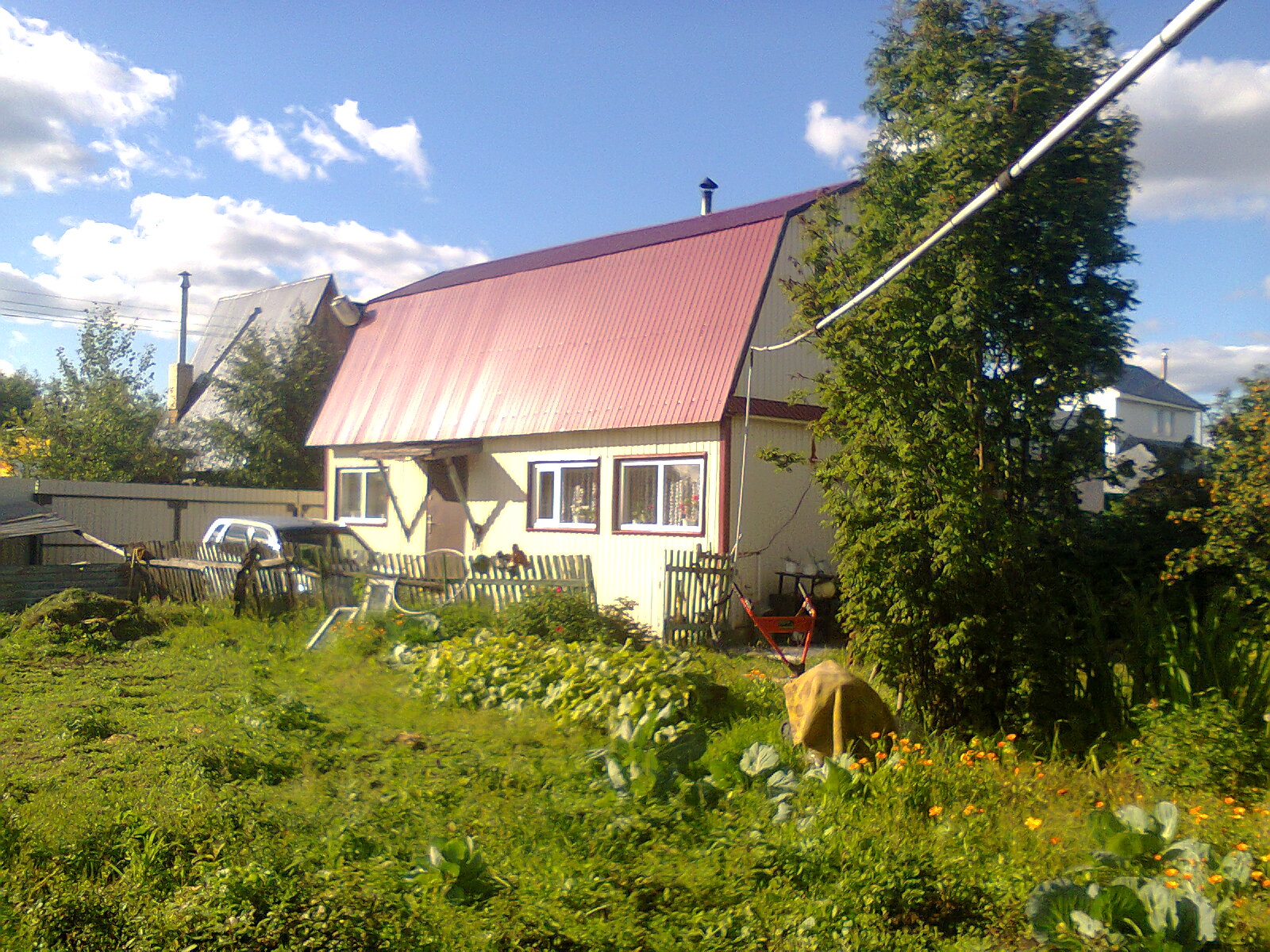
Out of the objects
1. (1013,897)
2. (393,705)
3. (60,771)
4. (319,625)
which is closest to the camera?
(1013,897)

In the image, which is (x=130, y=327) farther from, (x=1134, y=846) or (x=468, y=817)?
(x=1134, y=846)

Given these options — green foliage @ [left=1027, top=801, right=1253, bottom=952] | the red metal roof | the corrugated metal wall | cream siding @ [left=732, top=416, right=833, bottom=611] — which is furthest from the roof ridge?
green foliage @ [left=1027, top=801, right=1253, bottom=952]

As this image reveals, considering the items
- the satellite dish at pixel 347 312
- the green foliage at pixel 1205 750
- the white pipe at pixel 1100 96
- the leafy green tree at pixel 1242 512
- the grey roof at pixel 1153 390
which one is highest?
the grey roof at pixel 1153 390

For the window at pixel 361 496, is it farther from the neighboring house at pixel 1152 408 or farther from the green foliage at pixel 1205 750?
the neighboring house at pixel 1152 408

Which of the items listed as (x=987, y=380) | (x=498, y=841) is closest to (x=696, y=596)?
(x=987, y=380)

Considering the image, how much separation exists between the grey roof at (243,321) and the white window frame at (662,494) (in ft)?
55.4

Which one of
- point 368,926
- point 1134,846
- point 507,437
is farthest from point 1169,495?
point 507,437

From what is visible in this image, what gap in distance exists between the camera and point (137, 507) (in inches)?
902

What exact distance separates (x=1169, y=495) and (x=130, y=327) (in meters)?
31.3

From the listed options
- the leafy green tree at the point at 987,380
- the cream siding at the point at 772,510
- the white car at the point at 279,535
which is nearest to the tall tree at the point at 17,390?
the white car at the point at 279,535

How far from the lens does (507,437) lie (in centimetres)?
1670

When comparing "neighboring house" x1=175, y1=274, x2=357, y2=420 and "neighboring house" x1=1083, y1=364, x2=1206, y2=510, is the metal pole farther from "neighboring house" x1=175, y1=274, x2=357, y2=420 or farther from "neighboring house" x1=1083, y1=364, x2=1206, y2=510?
"neighboring house" x1=1083, y1=364, x2=1206, y2=510

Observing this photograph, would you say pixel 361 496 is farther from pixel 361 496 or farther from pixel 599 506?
pixel 599 506

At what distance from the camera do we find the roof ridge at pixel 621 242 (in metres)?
15.0
